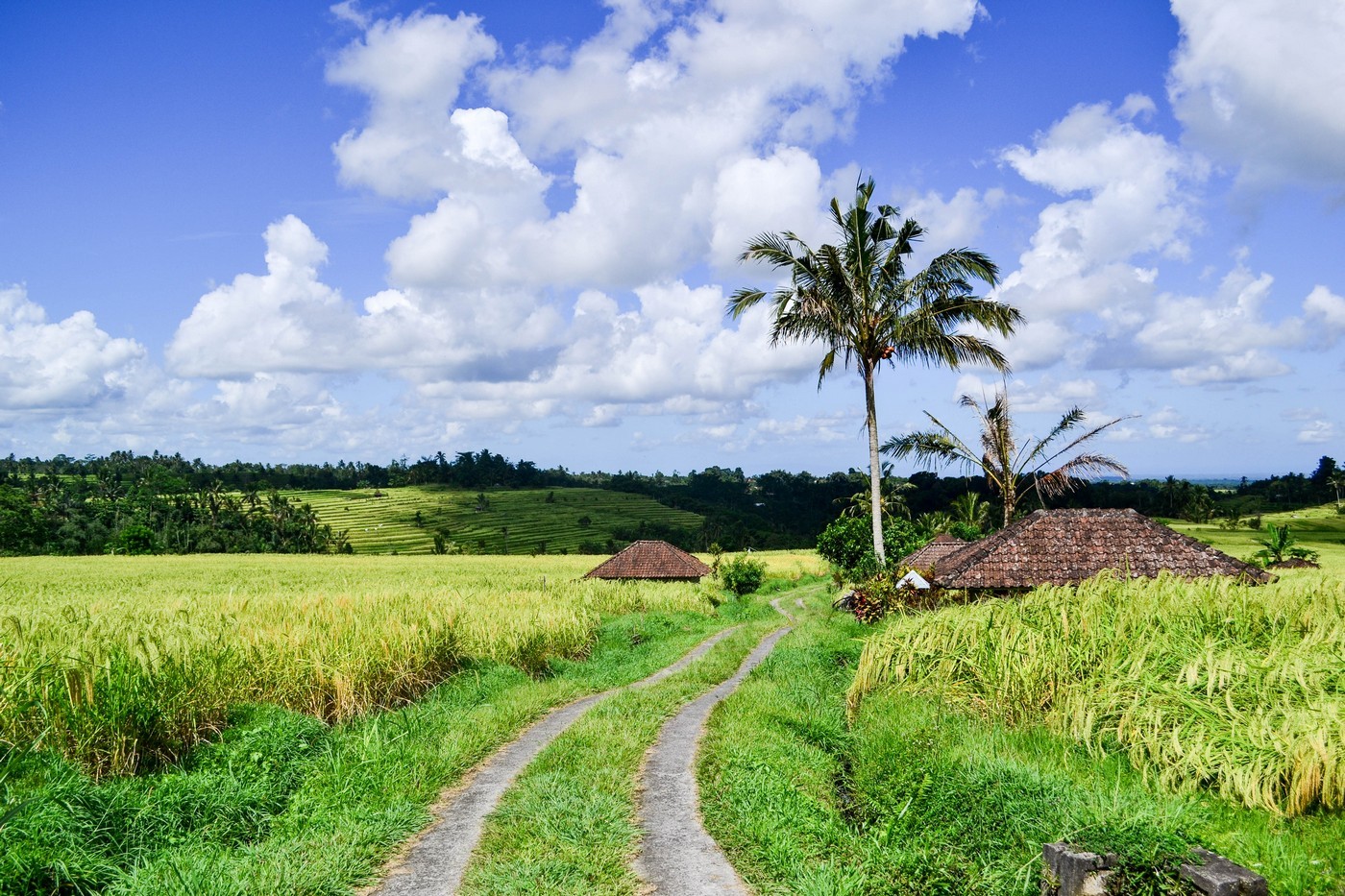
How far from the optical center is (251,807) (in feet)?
22.8

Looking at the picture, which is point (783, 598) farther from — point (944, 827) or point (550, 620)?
point (944, 827)

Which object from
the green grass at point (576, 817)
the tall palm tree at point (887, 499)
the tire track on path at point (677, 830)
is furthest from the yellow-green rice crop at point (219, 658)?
the tall palm tree at point (887, 499)

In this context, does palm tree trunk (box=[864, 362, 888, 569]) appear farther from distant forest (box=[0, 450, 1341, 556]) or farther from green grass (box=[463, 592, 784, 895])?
distant forest (box=[0, 450, 1341, 556])

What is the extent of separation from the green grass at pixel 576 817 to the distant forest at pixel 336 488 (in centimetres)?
4382

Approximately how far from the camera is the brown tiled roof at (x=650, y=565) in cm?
3691

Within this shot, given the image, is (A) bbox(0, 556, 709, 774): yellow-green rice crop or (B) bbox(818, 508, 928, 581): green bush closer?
(A) bbox(0, 556, 709, 774): yellow-green rice crop

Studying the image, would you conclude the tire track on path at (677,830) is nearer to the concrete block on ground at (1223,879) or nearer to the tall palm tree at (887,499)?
the concrete block on ground at (1223,879)

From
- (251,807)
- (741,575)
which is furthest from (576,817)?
(741,575)

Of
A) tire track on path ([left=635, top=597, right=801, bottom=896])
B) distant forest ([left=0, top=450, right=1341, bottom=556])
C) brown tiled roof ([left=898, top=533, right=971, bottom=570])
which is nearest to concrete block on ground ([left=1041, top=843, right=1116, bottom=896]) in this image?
tire track on path ([left=635, top=597, right=801, bottom=896])

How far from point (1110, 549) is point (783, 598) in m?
22.1

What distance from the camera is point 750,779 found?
7.29 meters

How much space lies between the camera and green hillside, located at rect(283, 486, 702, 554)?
303ft

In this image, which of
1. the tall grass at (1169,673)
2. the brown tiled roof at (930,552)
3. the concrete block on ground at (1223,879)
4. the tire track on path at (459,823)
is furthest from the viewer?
the brown tiled roof at (930,552)

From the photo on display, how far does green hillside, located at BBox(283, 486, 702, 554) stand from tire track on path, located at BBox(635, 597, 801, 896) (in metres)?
79.3
